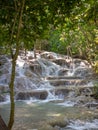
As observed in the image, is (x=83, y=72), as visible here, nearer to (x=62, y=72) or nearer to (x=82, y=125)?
(x=62, y=72)

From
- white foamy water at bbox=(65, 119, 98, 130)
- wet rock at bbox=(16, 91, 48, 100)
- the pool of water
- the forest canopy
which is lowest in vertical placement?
wet rock at bbox=(16, 91, 48, 100)

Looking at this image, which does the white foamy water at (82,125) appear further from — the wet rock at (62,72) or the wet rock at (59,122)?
the wet rock at (62,72)

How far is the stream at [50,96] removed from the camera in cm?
889

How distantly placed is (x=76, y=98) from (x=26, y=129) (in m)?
6.51

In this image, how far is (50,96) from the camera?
1512 centimetres

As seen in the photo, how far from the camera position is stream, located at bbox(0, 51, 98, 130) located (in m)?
8.89

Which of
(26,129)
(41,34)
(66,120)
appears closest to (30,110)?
(66,120)

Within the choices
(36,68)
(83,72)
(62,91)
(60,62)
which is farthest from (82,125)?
(60,62)

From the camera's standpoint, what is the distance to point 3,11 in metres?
4.04

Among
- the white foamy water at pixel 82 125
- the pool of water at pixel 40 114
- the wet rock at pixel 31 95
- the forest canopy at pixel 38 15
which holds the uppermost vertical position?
the forest canopy at pixel 38 15

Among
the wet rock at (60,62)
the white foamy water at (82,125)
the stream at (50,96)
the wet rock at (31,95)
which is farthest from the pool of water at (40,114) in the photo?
the wet rock at (60,62)

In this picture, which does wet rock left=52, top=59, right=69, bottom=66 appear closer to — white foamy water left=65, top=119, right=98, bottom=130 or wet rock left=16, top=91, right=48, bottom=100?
wet rock left=16, top=91, right=48, bottom=100

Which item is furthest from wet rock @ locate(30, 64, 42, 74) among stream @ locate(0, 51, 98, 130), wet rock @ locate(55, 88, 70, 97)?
wet rock @ locate(55, 88, 70, 97)

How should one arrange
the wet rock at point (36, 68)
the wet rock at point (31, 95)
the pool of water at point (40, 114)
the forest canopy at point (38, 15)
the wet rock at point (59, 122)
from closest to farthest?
the forest canopy at point (38, 15), the wet rock at point (59, 122), the pool of water at point (40, 114), the wet rock at point (31, 95), the wet rock at point (36, 68)
